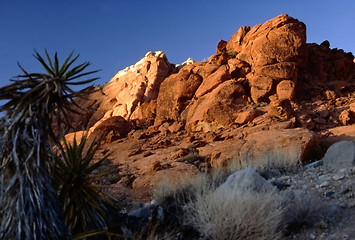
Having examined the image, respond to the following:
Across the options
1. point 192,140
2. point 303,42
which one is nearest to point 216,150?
point 192,140

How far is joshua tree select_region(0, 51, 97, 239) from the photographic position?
12.0 ft

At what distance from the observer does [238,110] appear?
2244 centimetres

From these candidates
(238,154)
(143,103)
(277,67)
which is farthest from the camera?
(143,103)

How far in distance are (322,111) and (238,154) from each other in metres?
7.99

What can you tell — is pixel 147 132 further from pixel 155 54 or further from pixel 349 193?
pixel 349 193

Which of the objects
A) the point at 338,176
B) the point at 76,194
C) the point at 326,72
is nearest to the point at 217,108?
the point at 326,72

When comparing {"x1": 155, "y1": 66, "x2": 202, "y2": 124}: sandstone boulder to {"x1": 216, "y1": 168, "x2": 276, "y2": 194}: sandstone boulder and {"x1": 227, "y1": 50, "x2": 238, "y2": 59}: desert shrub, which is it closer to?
{"x1": 227, "y1": 50, "x2": 238, "y2": 59}: desert shrub

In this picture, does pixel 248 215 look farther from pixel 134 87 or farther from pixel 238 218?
pixel 134 87

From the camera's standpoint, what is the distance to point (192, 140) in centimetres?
2152

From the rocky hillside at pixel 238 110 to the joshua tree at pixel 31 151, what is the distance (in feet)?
35.5

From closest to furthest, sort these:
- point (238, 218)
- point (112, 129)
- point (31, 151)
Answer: point (31, 151)
point (238, 218)
point (112, 129)

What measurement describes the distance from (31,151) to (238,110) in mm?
19523

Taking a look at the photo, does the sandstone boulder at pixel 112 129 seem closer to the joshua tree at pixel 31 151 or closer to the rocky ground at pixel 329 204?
the rocky ground at pixel 329 204

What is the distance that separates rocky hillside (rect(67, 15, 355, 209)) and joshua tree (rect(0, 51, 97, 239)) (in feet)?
35.5
